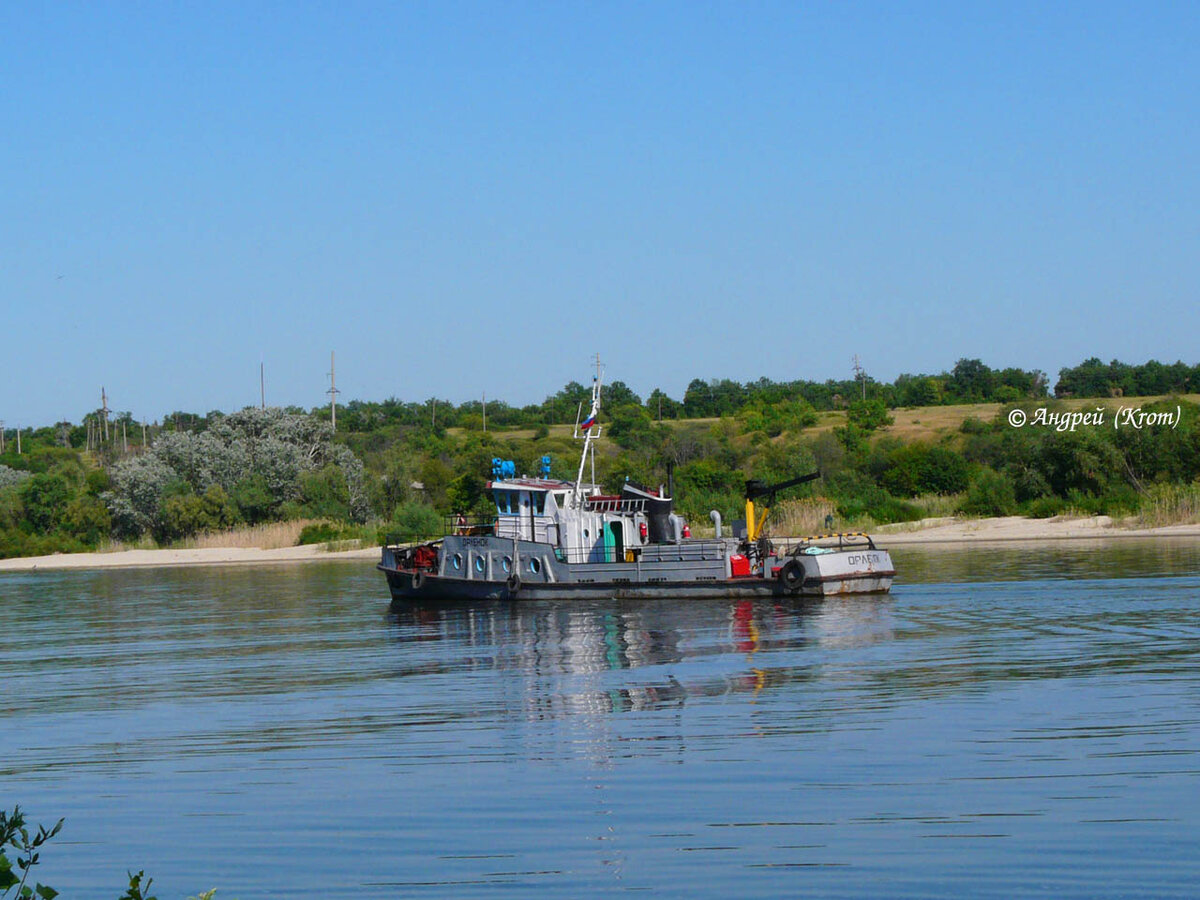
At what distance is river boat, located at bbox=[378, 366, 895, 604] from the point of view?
36688 millimetres

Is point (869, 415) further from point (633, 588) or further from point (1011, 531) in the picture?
Answer: point (633, 588)

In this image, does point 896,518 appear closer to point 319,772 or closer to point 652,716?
point 652,716

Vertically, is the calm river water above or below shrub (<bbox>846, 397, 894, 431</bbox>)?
below

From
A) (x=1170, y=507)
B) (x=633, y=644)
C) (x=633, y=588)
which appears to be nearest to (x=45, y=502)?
(x=633, y=588)

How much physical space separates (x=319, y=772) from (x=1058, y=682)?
11.4 metres

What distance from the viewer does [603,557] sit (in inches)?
1559

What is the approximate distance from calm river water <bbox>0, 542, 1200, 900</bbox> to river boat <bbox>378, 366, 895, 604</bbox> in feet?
13.6

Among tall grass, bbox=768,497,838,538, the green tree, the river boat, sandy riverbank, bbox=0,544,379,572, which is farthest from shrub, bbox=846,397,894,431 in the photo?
the river boat

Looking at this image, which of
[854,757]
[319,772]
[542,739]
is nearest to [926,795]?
[854,757]

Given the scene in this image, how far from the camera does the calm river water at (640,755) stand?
1176 centimetres

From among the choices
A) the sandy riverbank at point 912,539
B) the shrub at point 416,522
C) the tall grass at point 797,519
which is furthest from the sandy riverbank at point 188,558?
the tall grass at point 797,519

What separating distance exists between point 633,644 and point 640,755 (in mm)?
12196

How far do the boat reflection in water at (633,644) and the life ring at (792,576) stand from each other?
449 millimetres

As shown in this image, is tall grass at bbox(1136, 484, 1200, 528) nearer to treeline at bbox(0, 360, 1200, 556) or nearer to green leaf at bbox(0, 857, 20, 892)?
treeline at bbox(0, 360, 1200, 556)
